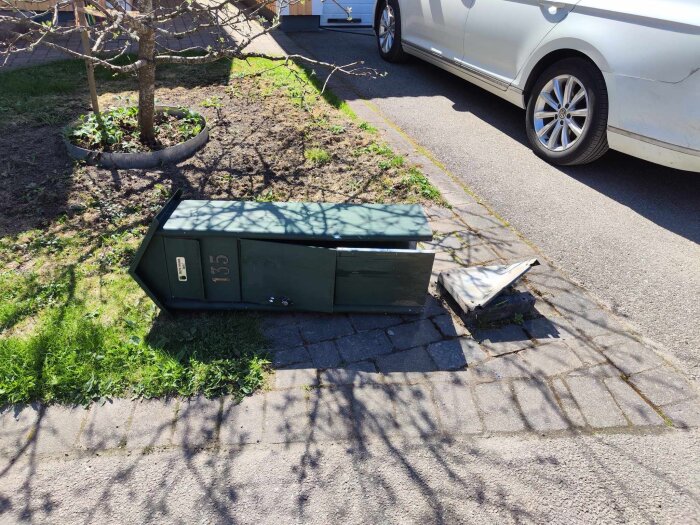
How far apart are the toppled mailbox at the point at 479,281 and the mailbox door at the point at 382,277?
0.28m

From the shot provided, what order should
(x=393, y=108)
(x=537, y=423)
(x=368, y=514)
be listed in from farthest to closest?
(x=393, y=108) < (x=537, y=423) < (x=368, y=514)

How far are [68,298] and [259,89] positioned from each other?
14.1 ft

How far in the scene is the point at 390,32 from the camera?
8047mm

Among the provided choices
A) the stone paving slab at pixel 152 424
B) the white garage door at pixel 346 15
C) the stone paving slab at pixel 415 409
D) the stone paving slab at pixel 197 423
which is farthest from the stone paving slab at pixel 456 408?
the white garage door at pixel 346 15

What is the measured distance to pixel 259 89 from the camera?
679cm

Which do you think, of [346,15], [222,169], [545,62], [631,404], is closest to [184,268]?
[222,169]

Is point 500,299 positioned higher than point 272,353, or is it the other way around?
point 500,299

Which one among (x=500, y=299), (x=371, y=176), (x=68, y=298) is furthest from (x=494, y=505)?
(x=371, y=176)

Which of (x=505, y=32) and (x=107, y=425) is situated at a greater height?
(x=505, y=32)

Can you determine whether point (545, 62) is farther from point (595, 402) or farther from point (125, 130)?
point (125, 130)

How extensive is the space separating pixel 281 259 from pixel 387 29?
6.29 m

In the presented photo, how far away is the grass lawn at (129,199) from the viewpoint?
2.87 meters

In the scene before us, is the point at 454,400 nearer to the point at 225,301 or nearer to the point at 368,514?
the point at 368,514

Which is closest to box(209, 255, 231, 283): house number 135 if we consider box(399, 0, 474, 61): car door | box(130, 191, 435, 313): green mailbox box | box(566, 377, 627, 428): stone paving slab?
box(130, 191, 435, 313): green mailbox box
